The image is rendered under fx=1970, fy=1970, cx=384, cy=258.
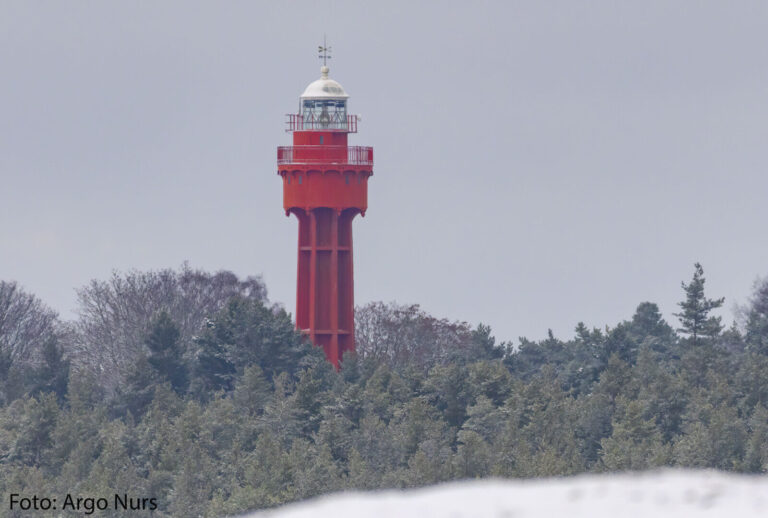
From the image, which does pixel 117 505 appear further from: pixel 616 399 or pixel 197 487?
pixel 616 399

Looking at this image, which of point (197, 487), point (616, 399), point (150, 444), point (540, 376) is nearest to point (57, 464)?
point (150, 444)

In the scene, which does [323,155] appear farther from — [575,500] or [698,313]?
[575,500]

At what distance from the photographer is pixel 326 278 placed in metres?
89.2

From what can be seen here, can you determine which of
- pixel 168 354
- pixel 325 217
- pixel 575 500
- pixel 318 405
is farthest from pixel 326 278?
pixel 575 500

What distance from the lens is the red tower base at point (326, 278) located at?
89250 millimetres

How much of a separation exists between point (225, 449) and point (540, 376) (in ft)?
76.7

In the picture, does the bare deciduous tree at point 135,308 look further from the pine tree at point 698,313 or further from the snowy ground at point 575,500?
the snowy ground at point 575,500

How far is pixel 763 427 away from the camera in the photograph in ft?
204

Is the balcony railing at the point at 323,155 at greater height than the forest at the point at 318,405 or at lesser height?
greater

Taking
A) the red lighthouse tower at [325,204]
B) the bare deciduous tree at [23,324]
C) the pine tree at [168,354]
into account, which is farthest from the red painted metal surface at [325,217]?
the bare deciduous tree at [23,324]

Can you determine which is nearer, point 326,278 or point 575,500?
point 575,500

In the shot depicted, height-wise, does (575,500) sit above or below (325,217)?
below

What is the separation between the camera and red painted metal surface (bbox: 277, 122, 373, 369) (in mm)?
89188

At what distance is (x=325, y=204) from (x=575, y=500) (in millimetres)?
74441
